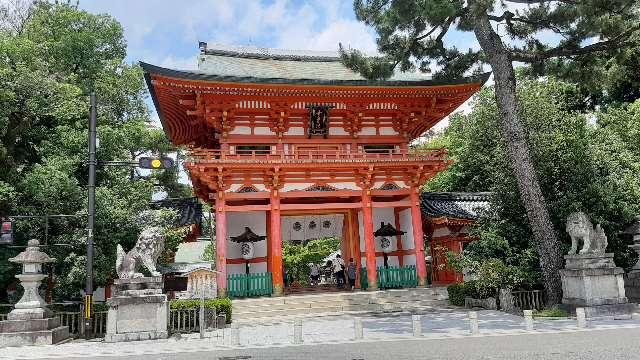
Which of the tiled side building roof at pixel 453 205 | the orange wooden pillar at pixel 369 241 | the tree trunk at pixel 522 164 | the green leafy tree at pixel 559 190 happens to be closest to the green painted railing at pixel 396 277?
the orange wooden pillar at pixel 369 241

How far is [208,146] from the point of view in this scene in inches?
867

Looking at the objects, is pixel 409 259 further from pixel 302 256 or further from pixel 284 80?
pixel 302 256

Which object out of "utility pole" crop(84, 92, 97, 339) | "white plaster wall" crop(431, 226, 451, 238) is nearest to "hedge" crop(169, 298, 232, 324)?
"utility pole" crop(84, 92, 97, 339)

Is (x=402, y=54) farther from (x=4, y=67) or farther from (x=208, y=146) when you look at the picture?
(x=4, y=67)

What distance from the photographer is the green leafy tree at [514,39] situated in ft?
43.6

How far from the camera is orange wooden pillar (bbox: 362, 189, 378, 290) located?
1766 cm

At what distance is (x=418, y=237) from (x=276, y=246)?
5.59m

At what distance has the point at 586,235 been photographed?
13141 mm

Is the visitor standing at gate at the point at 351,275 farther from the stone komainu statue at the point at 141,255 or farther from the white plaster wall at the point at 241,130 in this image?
the stone komainu statue at the point at 141,255

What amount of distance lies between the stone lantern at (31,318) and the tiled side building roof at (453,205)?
14.5m

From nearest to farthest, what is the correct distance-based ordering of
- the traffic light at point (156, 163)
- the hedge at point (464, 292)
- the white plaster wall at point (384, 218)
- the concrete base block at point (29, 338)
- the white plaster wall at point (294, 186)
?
1. the concrete base block at point (29, 338)
2. the traffic light at point (156, 163)
3. the hedge at point (464, 292)
4. the white plaster wall at point (294, 186)
5. the white plaster wall at point (384, 218)

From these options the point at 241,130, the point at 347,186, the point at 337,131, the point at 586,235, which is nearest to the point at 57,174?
the point at 241,130

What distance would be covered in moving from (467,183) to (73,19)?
25.2 meters

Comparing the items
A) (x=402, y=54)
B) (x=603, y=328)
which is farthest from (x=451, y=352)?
(x=402, y=54)
